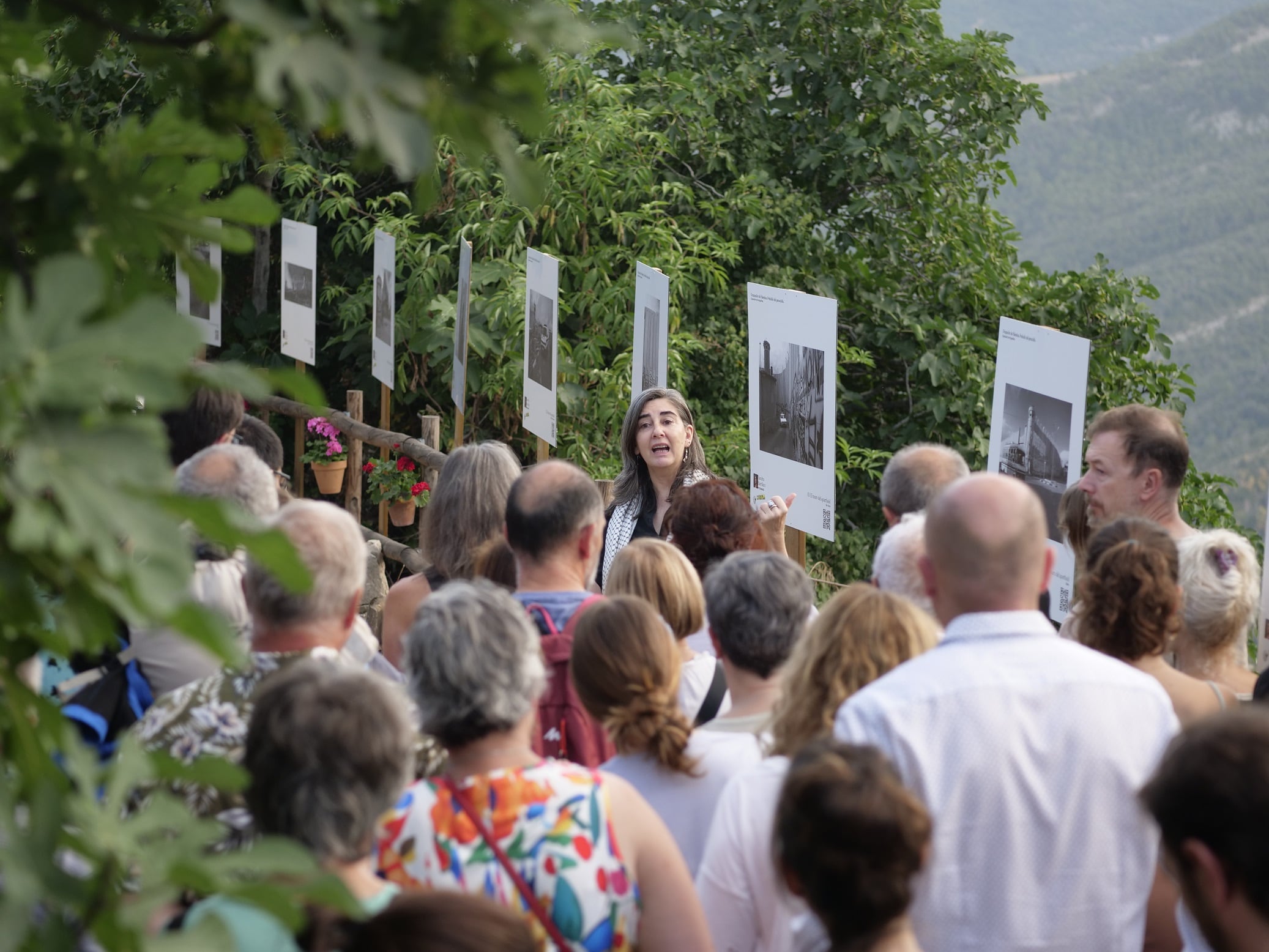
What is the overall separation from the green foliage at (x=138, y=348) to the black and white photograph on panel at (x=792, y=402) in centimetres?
383

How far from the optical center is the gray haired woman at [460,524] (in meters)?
3.45

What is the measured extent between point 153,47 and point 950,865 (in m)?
1.53

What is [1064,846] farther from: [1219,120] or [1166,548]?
[1219,120]

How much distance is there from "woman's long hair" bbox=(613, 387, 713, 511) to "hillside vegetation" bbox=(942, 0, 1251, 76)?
15346mm

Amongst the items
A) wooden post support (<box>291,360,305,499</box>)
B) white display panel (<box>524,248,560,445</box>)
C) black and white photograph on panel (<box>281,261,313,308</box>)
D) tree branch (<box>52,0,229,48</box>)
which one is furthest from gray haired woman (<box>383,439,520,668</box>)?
wooden post support (<box>291,360,305,499</box>)

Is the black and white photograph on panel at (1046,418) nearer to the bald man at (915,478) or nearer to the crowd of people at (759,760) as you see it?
the bald man at (915,478)

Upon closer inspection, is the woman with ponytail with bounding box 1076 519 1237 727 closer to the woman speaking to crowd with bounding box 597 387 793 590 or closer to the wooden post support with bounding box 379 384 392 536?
the woman speaking to crowd with bounding box 597 387 793 590

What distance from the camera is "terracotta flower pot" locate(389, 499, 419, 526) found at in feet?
25.4

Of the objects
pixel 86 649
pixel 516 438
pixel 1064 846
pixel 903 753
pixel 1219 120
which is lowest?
pixel 516 438

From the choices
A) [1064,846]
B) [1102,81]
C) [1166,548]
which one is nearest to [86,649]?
[1064,846]

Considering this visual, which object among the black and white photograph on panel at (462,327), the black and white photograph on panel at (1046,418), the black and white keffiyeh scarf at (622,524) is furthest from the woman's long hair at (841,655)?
the black and white photograph on panel at (462,327)

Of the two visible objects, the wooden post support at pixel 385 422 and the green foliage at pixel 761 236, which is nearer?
the wooden post support at pixel 385 422

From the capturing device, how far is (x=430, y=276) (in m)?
8.43

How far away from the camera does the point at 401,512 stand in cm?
780
